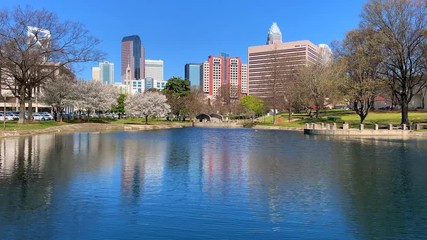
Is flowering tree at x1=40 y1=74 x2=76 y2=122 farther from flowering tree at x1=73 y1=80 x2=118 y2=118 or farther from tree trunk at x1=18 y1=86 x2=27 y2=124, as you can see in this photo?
tree trunk at x1=18 y1=86 x2=27 y2=124

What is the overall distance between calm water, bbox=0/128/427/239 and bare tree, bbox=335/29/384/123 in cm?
2929

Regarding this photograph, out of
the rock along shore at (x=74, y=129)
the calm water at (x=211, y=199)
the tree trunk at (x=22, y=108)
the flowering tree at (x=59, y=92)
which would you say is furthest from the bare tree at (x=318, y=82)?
the calm water at (x=211, y=199)

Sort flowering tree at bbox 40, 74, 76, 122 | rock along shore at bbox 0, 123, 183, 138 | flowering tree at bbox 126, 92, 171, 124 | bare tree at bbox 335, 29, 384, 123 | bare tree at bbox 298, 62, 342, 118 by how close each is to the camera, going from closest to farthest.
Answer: rock along shore at bbox 0, 123, 183, 138 → bare tree at bbox 335, 29, 384, 123 → flowering tree at bbox 40, 74, 76, 122 → bare tree at bbox 298, 62, 342, 118 → flowering tree at bbox 126, 92, 171, 124

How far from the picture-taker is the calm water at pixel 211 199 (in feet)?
31.4

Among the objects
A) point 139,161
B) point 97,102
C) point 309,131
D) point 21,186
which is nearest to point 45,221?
point 21,186

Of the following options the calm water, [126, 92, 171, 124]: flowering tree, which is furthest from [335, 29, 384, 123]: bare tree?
[126, 92, 171, 124]: flowering tree

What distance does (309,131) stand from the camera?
5191 centimetres

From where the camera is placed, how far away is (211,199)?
41.3ft

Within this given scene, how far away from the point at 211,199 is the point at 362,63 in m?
41.1

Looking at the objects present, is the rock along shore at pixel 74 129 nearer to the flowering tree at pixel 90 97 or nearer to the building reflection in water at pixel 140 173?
the flowering tree at pixel 90 97

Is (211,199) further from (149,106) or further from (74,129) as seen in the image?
(149,106)

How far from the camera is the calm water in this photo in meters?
9.58

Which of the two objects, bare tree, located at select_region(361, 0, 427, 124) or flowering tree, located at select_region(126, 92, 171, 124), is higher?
bare tree, located at select_region(361, 0, 427, 124)

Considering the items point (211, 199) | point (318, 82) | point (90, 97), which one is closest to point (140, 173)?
point (211, 199)
